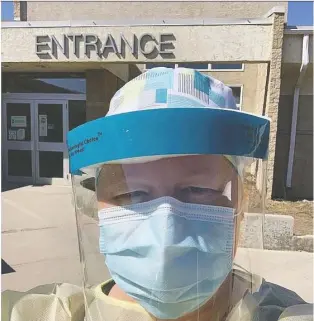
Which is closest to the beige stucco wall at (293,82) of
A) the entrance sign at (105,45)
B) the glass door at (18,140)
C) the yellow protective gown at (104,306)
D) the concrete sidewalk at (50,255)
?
the entrance sign at (105,45)

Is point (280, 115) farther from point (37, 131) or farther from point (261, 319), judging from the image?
point (261, 319)

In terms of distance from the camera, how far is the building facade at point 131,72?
815 centimetres

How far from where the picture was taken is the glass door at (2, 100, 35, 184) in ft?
35.7

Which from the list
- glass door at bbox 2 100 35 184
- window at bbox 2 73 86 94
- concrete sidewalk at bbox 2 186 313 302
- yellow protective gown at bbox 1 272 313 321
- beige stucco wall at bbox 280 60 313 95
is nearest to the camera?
yellow protective gown at bbox 1 272 313 321

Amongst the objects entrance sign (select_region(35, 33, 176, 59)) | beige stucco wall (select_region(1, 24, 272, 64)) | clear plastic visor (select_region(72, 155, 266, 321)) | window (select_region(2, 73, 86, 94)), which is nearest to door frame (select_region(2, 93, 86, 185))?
window (select_region(2, 73, 86, 94))

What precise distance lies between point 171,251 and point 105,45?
7634mm

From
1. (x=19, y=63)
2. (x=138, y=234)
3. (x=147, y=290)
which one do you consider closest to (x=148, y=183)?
(x=138, y=234)

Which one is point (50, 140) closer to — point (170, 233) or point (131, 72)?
point (131, 72)

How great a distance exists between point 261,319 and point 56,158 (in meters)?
9.89

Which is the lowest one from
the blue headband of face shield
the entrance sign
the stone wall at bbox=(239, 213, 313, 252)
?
the stone wall at bbox=(239, 213, 313, 252)

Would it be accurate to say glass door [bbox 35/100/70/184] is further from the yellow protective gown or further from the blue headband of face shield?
the blue headband of face shield

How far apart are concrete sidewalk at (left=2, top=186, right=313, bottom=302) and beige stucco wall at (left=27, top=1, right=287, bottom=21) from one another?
25.5ft

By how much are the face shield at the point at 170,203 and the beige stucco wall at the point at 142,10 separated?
13.1 metres

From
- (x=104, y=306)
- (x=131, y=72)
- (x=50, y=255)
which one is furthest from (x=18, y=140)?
(x=104, y=306)
